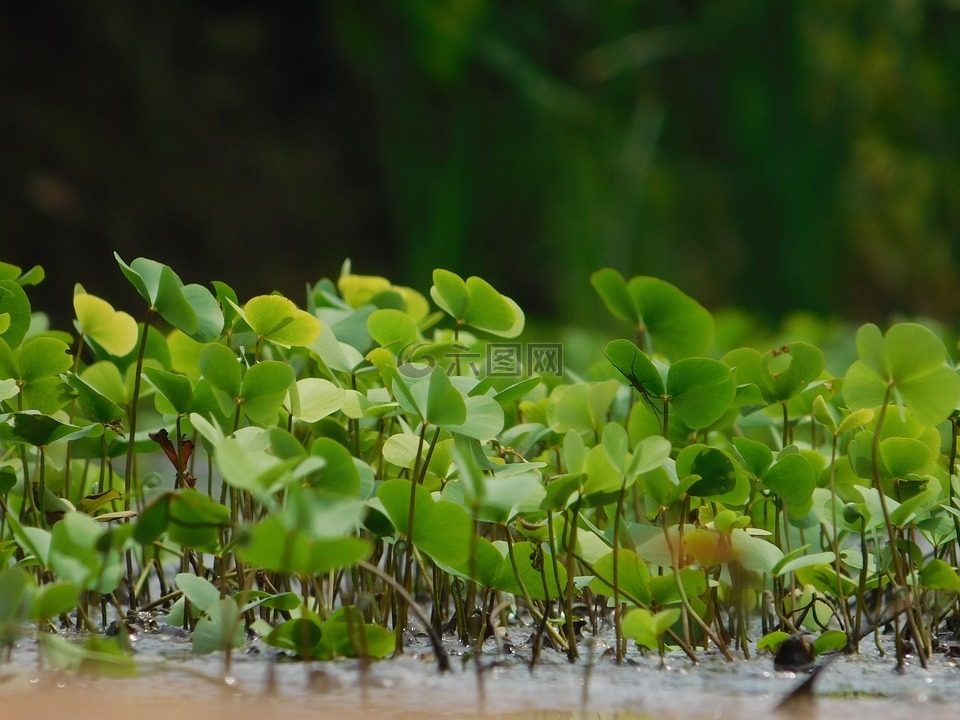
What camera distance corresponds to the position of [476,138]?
15.9ft

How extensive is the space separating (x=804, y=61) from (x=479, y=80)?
1.55 metres

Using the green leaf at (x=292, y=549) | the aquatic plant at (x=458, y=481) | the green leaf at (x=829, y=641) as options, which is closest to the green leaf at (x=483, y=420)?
the aquatic plant at (x=458, y=481)

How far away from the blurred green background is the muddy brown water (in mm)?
3644

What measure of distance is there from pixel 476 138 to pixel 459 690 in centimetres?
439

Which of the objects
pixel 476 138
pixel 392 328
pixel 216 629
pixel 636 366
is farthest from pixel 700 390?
pixel 476 138

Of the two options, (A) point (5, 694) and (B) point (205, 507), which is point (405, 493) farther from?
(A) point (5, 694)

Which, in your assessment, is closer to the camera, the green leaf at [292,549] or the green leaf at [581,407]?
the green leaf at [292,549]

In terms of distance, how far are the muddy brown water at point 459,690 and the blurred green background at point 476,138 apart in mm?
3644

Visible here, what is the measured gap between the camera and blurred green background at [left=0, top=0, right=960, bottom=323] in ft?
14.9

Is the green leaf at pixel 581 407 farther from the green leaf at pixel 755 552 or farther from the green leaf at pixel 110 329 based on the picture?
the green leaf at pixel 110 329

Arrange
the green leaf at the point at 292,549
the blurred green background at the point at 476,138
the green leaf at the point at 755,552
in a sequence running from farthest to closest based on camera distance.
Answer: the blurred green background at the point at 476,138 < the green leaf at the point at 755,552 < the green leaf at the point at 292,549

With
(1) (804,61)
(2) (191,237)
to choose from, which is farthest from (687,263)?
(2) (191,237)

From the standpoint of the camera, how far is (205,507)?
0.63 meters

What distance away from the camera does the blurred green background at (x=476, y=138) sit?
4.53m
